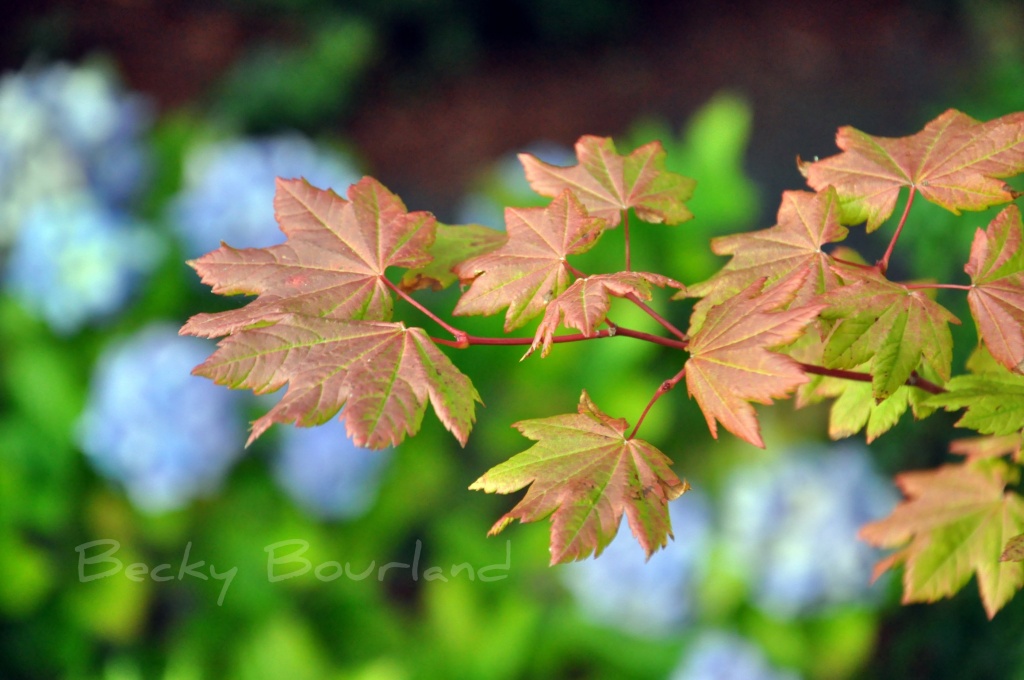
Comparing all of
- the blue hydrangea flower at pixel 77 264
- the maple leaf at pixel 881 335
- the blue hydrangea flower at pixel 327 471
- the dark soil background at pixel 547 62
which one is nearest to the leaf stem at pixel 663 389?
the maple leaf at pixel 881 335

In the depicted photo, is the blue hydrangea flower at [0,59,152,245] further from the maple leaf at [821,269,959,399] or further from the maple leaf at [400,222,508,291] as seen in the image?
the maple leaf at [821,269,959,399]

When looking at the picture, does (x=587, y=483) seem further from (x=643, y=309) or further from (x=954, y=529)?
(x=954, y=529)

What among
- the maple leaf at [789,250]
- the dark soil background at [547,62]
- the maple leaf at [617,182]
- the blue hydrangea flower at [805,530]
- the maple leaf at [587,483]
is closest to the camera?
the maple leaf at [587,483]

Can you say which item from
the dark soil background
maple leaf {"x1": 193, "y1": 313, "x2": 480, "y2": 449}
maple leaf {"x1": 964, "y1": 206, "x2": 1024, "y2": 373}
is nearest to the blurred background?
maple leaf {"x1": 964, "y1": 206, "x2": 1024, "y2": 373}

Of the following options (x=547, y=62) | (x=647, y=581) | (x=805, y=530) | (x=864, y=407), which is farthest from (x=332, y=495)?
(x=547, y=62)

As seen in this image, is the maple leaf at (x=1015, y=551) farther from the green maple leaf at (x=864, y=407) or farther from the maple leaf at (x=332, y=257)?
the maple leaf at (x=332, y=257)

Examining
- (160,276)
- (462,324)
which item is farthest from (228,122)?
(462,324)

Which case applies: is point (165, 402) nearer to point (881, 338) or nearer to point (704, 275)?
point (704, 275)
